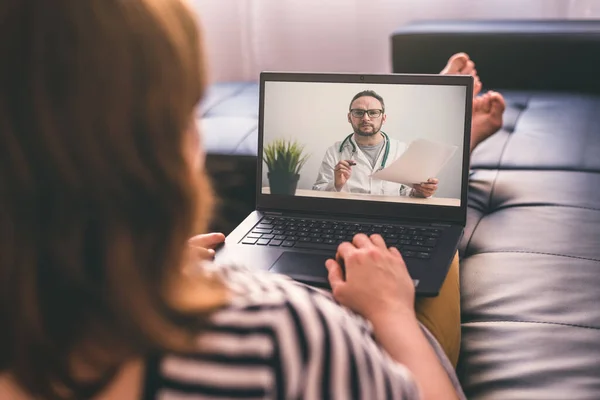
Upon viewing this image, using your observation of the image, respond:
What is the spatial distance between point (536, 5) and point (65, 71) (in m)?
2.08

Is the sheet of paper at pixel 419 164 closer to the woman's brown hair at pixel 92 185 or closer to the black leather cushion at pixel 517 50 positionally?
the woman's brown hair at pixel 92 185

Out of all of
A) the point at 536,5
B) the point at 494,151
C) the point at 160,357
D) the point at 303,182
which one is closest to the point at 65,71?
the point at 160,357

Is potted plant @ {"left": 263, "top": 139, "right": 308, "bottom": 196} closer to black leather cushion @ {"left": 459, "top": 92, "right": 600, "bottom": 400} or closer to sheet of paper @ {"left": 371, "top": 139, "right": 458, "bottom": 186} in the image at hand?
sheet of paper @ {"left": 371, "top": 139, "right": 458, "bottom": 186}

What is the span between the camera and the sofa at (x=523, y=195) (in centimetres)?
77

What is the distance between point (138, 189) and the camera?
0.42m

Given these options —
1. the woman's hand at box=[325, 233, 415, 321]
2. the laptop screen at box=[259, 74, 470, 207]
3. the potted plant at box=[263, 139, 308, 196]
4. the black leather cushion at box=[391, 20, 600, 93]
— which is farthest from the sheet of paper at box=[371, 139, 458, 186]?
the black leather cushion at box=[391, 20, 600, 93]

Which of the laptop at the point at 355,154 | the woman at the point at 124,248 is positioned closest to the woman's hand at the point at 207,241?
the laptop at the point at 355,154

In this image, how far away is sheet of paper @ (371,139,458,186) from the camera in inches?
39.5

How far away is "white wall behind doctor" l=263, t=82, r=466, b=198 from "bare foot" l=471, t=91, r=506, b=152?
15.1 inches

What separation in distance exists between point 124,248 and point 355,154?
639 millimetres

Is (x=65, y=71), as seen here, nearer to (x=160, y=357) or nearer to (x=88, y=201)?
(x=88, y=201)

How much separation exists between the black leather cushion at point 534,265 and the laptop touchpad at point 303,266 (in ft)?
0.63

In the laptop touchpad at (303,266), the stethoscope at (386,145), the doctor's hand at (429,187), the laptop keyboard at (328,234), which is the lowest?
the laptop touchpad at (303,266)

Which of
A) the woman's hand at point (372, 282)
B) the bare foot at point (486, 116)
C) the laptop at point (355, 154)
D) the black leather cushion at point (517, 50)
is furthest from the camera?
the black leather cushion at point (517, 50)
